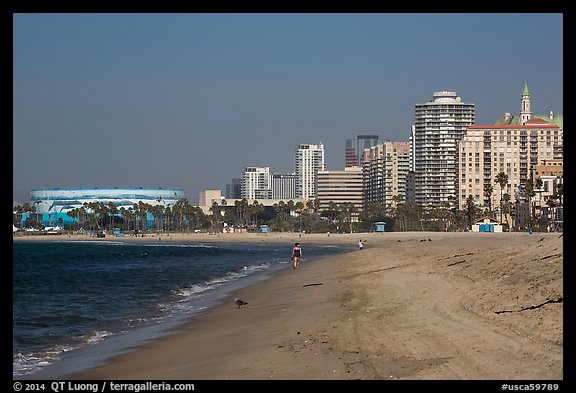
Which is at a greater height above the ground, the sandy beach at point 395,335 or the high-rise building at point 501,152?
the high-rise building at point 501,152

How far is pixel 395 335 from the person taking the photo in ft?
45.1

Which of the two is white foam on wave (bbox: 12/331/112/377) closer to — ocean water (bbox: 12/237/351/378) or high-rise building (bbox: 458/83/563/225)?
ocean water (bbox: 12/237/351/378)

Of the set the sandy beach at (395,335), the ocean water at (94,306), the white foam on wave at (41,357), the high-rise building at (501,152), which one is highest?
the high-rise building at (501,152)

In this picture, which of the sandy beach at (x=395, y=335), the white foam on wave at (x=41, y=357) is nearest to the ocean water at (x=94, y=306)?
the white foam on wave at (x=41, y=357)

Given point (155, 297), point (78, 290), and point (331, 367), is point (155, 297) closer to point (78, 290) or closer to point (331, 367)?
point (78, 290)

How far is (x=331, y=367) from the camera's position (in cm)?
1147

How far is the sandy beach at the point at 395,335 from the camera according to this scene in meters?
10.9

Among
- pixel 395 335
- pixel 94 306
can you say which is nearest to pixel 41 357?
pixel 395 335

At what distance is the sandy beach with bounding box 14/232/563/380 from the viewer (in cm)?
1090

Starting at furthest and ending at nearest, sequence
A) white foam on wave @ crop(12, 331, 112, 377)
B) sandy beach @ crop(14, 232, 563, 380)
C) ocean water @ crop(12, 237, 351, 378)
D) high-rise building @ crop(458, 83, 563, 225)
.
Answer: high-rise building @ crop(458, 83, 563, 225), ocean water @ crop(12, 237, 351, 378), white foam on wave @ crop(12, 331, 112, 377), sandy beach @ crop(14, 232, 563, 380)

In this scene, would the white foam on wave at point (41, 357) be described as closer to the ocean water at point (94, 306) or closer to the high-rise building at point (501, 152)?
the ocean water at point (94, 306)

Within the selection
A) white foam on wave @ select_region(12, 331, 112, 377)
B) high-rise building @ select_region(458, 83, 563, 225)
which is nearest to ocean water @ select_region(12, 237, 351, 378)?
white foam on wave @ select_region(12, 331, 112, 377)
